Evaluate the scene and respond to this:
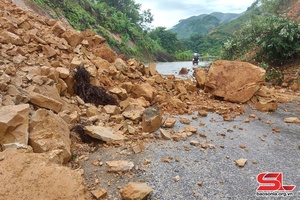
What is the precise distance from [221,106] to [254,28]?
6090mm

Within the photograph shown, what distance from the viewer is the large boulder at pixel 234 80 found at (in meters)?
5.77

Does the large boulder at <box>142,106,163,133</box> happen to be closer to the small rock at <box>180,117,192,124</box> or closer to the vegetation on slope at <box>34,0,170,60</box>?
the small rock at <box>180,117,192,124</box>

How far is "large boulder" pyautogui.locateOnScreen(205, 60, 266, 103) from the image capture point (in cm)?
577

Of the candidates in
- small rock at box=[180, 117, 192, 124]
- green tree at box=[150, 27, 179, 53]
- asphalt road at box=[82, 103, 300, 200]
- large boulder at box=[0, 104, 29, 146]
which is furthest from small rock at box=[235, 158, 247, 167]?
green tree at box=[150, 27, 179, 53]

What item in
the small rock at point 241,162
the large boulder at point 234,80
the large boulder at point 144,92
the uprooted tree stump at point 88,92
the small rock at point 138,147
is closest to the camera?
the small rock at point 241,162

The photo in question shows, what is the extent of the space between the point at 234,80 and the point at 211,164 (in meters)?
3.54

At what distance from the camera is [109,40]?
19188 mm

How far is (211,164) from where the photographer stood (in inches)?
116

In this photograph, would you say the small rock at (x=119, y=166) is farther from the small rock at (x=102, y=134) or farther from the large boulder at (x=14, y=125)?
the large boulder at (x=14, y=125)

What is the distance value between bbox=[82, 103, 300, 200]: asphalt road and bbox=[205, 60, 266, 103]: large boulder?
1.69m

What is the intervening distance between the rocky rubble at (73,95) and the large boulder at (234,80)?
0.02m

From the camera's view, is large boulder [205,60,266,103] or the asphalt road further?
large boulder [205,60,266,103]

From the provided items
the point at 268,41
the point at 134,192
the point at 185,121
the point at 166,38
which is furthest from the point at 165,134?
the point at 166,38

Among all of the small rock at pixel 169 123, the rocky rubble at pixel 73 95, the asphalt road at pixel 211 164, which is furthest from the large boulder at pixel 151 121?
the asphalt road at pixel 211 164
